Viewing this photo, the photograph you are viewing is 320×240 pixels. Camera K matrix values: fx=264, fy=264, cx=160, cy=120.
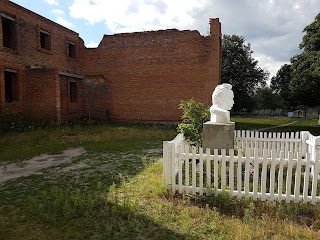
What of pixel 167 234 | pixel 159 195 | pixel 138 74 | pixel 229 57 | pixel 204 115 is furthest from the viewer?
pixel 229 57

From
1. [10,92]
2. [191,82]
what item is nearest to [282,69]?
[191,82]

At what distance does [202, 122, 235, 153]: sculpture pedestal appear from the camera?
246 inches

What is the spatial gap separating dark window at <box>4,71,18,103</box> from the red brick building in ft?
0.16

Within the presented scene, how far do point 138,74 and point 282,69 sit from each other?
178 ft

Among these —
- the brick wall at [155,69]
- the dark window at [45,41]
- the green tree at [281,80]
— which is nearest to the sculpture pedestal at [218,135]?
the brick wall at [155,69]

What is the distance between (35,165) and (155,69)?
39.3ft

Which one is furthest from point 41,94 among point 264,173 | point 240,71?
point 240,71

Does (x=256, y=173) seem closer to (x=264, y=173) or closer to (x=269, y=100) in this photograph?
(x=264, y=173)

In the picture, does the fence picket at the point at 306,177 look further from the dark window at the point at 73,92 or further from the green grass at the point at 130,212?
the dark window at the point at 73,92

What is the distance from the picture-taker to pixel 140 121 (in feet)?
61.0

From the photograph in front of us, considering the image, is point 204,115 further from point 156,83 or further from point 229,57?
point 229,57

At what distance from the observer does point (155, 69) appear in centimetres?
→ 1792

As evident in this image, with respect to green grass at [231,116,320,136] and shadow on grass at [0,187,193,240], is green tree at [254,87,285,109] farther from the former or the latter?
shadow on grass at [0,187,193,240]

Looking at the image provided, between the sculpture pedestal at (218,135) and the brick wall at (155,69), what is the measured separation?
10704 mm
